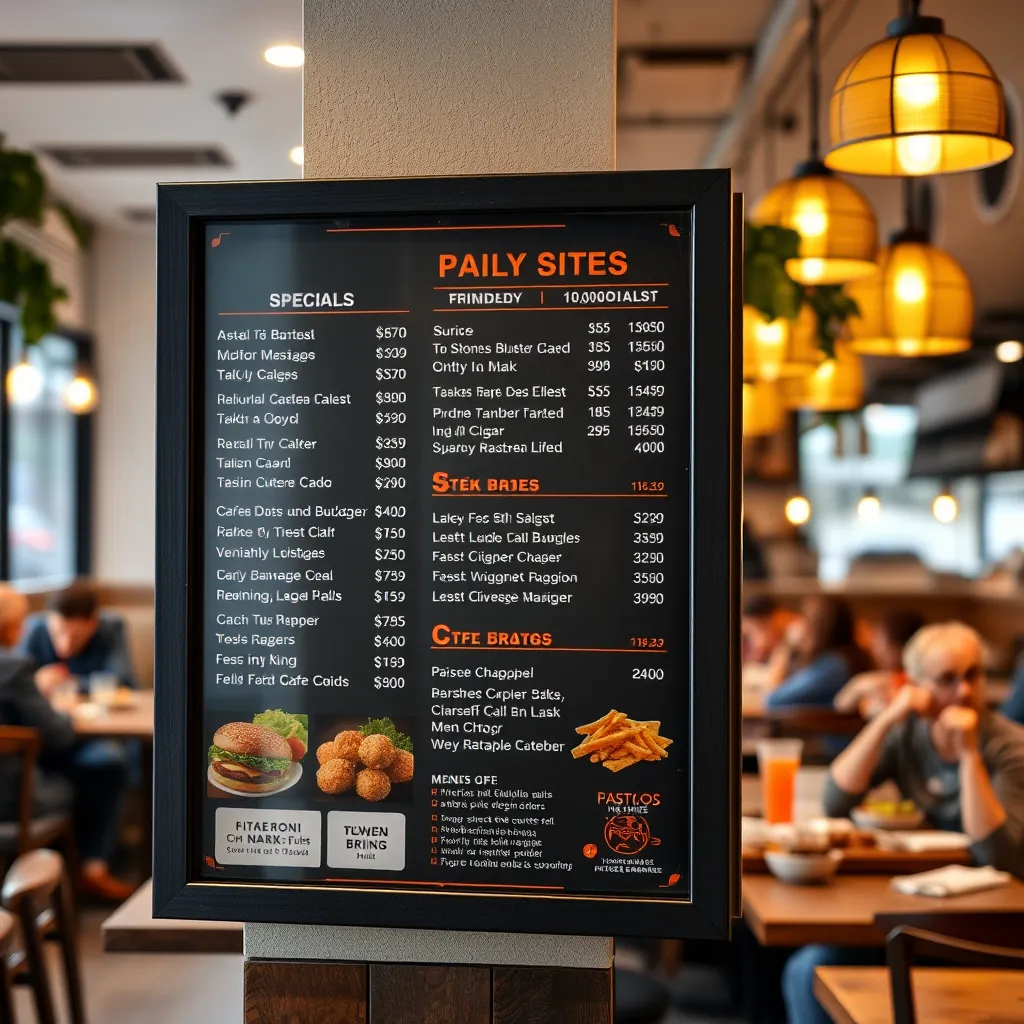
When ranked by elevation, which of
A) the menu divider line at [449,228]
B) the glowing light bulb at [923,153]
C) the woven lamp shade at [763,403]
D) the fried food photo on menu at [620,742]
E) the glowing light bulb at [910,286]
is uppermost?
the glowing light bulb at [923,153]

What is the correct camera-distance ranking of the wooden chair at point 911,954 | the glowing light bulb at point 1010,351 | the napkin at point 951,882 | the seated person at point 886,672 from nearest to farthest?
the wooden chair at point 911,954, the napkin at point 951,882, the seated person at point 886,672, the glowing light bulb at point 1010,351

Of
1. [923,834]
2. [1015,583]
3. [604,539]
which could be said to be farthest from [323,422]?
[1015,583]

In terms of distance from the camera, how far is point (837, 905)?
262 centimetres

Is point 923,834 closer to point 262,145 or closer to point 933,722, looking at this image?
point 933,722

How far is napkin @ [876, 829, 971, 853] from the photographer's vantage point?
3004mm

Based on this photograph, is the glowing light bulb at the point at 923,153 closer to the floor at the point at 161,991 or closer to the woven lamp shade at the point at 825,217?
the woven lamp shade at the point at 825,217

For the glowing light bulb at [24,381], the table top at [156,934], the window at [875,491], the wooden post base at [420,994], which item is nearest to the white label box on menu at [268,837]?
the wooden post base at [420,994]

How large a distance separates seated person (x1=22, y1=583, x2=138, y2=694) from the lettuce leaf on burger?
180 inches

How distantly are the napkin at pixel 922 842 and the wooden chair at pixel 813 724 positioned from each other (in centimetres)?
147

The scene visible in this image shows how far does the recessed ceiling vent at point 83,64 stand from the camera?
17.0 feet

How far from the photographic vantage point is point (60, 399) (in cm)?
828

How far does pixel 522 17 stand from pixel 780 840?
6.61ft

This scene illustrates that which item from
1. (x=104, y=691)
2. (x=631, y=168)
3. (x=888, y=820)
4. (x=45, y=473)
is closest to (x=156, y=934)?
(x=888, y=820)

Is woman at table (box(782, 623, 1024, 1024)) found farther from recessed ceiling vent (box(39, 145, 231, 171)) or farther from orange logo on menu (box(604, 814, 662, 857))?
recessed ceiling vent (box(39, 145, 231, 171))
